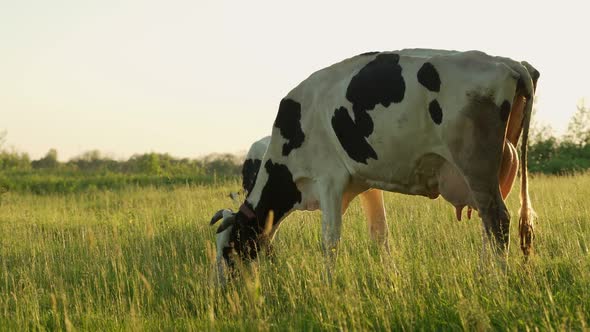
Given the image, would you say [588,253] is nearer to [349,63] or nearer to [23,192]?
[349,63]

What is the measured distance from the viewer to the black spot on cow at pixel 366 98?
Answer: 5941 mm

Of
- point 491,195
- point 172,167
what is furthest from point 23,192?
point 491,195

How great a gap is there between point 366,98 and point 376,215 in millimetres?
1679

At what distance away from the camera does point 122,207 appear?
15.5m

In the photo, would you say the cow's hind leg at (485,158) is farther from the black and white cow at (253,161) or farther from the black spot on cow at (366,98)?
the black and white cow at (253,161)

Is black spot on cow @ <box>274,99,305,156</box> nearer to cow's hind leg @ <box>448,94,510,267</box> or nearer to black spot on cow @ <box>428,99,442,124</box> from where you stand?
black spot on cow @ <box>428,99,442,124</box>

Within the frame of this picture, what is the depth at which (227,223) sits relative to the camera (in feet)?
22.5

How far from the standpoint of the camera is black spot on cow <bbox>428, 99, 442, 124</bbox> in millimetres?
5625

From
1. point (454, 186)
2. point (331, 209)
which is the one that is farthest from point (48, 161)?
point (454, 186)

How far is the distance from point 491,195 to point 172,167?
23922mm

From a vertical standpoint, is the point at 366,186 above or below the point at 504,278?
above

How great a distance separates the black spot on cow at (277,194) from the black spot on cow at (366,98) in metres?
0.85

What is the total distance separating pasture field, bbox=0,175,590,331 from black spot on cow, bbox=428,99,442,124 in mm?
1195

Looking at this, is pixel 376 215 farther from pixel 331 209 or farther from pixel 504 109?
pixel 504 109
